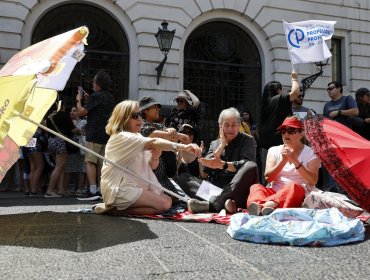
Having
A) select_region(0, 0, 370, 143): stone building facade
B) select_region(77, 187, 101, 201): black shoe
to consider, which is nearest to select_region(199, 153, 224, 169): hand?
select_region(77, 187, 101, 201): black shoe

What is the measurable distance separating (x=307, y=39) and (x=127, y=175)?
3522mm

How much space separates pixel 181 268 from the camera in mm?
2432

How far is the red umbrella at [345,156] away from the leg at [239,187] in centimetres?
97

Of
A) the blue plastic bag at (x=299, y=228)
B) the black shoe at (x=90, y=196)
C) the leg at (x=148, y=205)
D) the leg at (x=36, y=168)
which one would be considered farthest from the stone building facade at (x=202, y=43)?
the blue plastic bag at (x=299, y=228)

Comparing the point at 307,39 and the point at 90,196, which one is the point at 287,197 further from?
the point at 90,196

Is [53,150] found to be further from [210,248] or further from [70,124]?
[210,248]

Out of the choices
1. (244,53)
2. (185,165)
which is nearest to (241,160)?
(185,165)

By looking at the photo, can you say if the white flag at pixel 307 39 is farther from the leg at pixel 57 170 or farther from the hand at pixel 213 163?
the leg at pixel 57 170

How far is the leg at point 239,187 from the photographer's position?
4555mm

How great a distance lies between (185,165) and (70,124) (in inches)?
116

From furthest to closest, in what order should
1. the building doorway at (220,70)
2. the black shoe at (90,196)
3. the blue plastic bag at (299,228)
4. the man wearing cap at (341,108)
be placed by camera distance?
the building doorway at (220,70)
the man wearing cap at (341,108)
the black shoe at (90,196)
the blue plastic bag at (299,228)

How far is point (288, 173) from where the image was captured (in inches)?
176

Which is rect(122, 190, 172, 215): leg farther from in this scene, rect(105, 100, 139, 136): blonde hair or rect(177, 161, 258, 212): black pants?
rect(105, 100, 139, 136): blonde hair

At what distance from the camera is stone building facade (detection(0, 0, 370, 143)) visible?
35.9 ft
